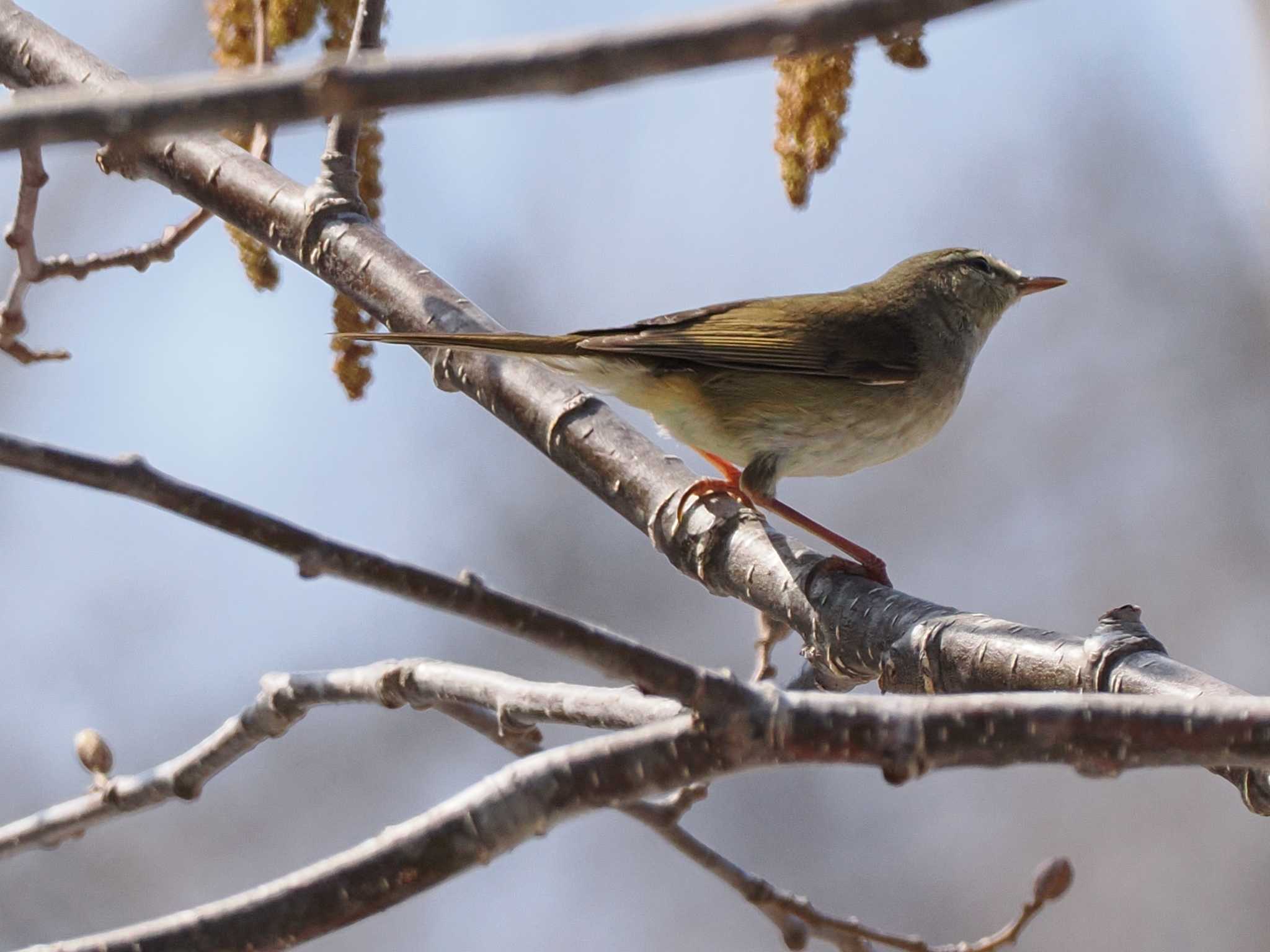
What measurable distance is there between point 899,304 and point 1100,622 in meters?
2.50

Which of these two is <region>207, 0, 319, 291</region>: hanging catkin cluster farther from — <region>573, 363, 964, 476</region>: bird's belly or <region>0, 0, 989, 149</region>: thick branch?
<region>0, 0, 989, 149</region>: thick branch

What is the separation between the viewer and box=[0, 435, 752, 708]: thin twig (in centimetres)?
104

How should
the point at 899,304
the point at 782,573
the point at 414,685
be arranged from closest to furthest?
the point at 414,685
the point at 782,573
the point at 899,304

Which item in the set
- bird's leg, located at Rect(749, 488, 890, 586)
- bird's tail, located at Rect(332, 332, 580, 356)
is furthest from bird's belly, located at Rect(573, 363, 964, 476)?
bird's tail, located at Rect(332, 332, 580, 356)

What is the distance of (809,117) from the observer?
220 cm

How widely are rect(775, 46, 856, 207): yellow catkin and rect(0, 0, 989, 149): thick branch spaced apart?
1.30m

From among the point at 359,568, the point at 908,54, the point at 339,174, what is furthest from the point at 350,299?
the point at 359,568

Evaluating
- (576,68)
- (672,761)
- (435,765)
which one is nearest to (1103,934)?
(435,765)

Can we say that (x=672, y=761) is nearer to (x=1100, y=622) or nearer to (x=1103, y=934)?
(x=1100, y=622)

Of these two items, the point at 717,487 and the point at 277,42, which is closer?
the point at 277,42

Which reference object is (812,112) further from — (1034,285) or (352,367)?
(1034,285)

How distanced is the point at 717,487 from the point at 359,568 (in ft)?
6.79

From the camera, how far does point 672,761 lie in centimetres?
120

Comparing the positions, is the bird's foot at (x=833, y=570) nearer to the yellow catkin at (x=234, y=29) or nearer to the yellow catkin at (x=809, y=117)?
the yellow catkin at (x=809, y=117)
